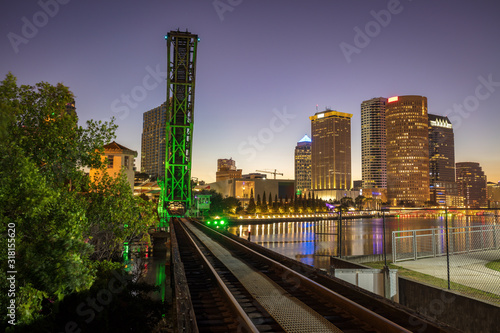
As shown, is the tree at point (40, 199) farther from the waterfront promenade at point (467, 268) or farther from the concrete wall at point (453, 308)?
the waterfront promenade at point (467, 268)

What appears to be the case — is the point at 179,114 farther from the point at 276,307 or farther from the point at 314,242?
the point at 276,307

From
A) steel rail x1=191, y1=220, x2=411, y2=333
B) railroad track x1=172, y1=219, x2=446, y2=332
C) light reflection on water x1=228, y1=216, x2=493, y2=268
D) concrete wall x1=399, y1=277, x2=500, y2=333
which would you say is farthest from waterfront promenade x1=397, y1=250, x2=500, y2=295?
railroad track x1=172, y1=219, x2=446, y2=332

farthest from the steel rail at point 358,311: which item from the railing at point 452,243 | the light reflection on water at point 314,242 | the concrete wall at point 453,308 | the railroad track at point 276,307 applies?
the light reflection on water at point 314,242

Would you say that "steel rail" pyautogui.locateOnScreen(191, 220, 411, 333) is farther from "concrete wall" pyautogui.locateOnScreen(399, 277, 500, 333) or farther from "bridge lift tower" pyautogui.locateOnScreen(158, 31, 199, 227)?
"bridge lift tower" pyautogui.locateOnScreen(158, 31, 199, 227)

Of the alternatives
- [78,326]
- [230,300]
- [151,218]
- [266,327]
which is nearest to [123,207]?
[151,218]

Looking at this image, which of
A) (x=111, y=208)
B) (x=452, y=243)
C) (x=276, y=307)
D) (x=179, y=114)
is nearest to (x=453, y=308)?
(x=276, y=307)

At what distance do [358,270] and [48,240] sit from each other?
9.02 metres

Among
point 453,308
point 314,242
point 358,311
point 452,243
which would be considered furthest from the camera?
point 452,243

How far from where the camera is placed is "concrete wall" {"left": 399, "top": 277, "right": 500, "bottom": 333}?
803cm

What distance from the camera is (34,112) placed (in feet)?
26.7

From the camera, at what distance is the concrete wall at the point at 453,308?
8031mm

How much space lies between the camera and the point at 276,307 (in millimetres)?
8461

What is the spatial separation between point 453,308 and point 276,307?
4.37 m

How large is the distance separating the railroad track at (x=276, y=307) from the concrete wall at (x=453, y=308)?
1.14 meters
